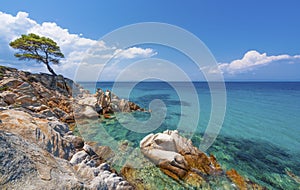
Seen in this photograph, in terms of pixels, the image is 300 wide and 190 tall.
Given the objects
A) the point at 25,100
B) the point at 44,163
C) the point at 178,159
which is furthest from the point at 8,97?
the point at 178,159

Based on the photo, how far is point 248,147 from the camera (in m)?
11.1

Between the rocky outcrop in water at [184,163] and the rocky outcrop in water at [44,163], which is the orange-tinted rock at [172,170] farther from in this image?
the rocky outcrop in water at [44,163]

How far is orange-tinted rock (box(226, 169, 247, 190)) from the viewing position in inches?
253

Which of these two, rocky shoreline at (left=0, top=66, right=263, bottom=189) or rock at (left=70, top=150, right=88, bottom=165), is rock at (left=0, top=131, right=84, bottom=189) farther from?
rock at (left=70, top=150, right=88, bottom=165)

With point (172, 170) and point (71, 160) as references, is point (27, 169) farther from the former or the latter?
point (172, 170)

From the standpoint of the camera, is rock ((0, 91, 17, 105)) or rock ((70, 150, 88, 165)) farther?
rock ((0, 91, 17, 105))

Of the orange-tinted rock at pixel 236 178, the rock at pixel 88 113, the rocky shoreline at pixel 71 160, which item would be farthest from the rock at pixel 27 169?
the rock at pixel 88 113

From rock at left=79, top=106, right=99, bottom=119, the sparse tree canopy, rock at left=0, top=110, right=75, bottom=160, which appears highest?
the sparse tree canopy

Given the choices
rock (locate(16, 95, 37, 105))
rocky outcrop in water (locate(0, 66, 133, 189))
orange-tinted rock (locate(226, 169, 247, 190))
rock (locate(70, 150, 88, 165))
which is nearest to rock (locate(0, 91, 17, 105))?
rock (locate(16, 95, 37, 105))

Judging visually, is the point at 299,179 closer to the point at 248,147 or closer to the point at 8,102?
the point at 248,147

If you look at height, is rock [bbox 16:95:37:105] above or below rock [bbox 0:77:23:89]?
below

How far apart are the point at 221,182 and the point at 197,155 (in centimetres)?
152

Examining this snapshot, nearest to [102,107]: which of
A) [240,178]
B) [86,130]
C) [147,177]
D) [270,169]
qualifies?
[86,130]

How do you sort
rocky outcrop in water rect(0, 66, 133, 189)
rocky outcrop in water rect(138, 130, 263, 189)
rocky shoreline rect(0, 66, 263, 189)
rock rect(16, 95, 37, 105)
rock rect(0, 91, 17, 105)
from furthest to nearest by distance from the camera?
rock rect(16, 95, 37, 105)
rock rect(0, 91, 17, 105)
rocky outcrop in water rect(138, 130, 263, 189)
rocky shoreline rect(0, 66, 263, 189)
rocky outcrop in water rect(0, 66, 133, 189)
